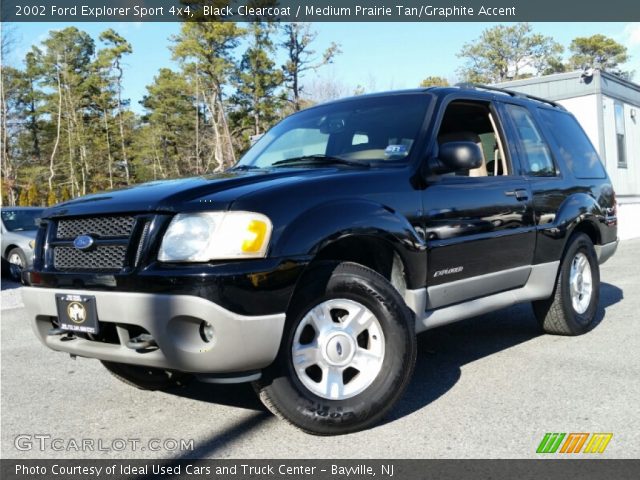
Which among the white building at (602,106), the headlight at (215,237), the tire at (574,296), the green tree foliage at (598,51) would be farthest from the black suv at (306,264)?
the green tree foliage at (598,51)

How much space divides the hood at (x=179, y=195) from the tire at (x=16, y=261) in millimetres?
9425

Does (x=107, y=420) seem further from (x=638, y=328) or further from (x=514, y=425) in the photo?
(x=638, y=328)

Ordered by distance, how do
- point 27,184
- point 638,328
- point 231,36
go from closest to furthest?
point 638,328 → point 231,36 → point 27,184

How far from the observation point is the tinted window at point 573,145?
5.35 metres

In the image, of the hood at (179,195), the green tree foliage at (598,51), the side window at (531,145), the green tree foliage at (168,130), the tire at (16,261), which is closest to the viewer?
the hood at (179,195)

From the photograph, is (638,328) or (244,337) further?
(638,328)

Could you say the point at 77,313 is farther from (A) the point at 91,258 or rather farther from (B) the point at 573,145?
(B) the point at 573,145

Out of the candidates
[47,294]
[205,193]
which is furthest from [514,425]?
[47,294]

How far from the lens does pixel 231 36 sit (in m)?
34.7

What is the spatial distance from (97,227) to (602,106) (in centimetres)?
1770

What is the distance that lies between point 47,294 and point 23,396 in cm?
126

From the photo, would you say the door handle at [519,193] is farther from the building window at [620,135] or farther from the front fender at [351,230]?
the building window at [620,135]

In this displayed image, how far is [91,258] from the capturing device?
313cm

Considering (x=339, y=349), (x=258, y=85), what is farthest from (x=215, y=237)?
(x=258, y=85)
